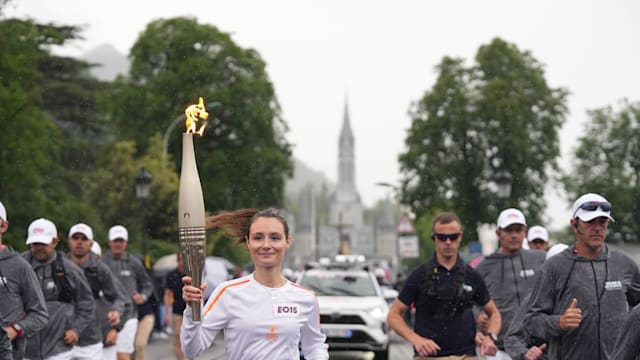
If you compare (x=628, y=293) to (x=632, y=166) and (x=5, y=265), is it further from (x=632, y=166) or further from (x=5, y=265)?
(x=632, y=166)

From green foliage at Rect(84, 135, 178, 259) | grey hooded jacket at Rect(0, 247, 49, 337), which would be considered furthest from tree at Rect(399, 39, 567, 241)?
grey hooded jacket at Rect(0, 247, 49, 337)

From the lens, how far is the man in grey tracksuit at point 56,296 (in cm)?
981

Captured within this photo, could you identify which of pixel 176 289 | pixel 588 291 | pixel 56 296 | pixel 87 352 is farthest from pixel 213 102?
pixel 588 291

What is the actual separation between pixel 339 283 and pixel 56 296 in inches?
424

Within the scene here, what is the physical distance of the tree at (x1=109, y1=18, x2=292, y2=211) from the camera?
50562 millimetres

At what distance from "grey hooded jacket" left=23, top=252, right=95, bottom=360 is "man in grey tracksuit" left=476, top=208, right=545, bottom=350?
3786 millimetres

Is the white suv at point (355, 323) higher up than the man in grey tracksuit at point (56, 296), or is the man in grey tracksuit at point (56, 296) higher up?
the man in grey tracksuit at point (56, 296)

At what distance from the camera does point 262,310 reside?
5.78m

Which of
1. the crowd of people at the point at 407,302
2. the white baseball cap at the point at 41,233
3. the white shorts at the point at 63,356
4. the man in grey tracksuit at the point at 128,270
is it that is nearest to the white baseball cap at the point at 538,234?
the crowd of people at the point at 407,302

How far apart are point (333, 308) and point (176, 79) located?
33543 millimetres

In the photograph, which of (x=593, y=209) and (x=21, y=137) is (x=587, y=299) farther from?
(x=21, y=137)

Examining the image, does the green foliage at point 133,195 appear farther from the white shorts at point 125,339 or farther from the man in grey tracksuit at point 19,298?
the man in grey tracksuit at point 19,298

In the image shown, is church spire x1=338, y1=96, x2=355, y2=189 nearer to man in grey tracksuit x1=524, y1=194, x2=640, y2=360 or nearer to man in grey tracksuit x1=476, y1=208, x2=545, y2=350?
man in grey tracksuit x1=476, y1=208, x2=545, y2=350

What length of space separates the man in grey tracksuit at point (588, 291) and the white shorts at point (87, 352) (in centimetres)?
532
